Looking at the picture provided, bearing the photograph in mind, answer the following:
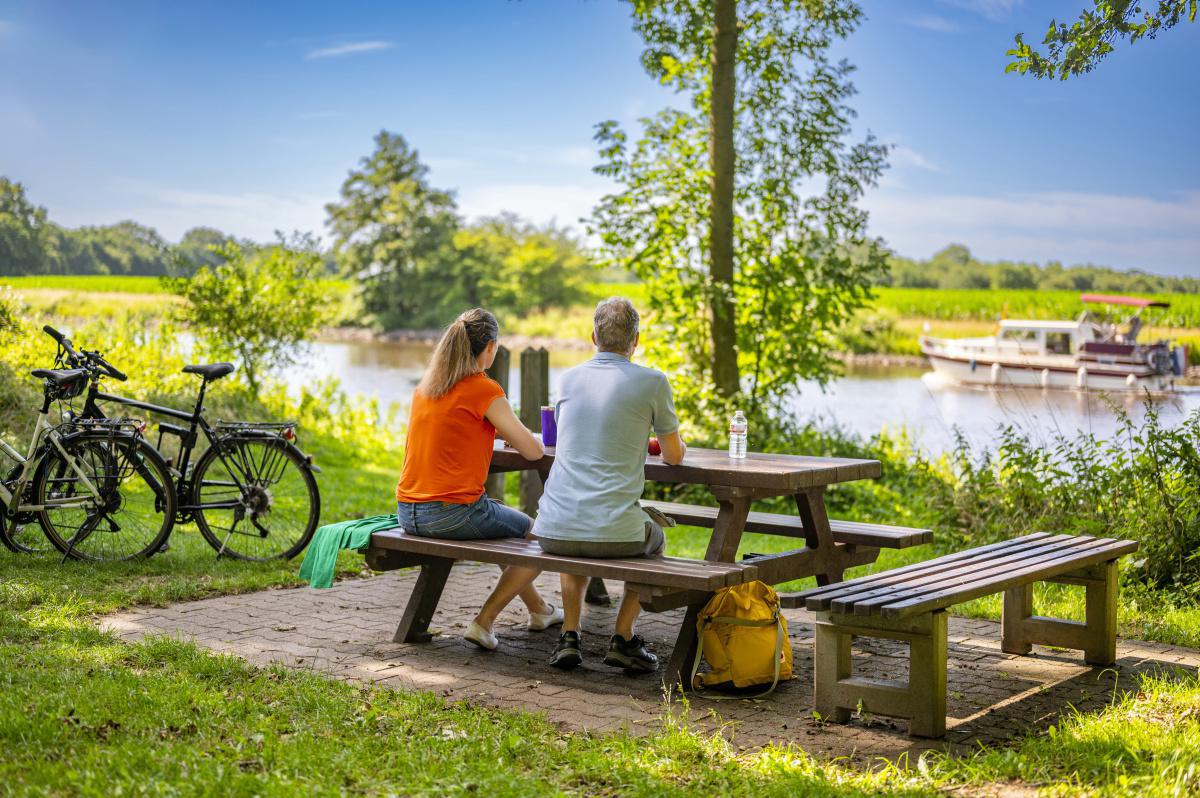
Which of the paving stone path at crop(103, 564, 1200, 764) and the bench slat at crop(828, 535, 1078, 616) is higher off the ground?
the bench slat at crop(828, 535, 1078, 616)

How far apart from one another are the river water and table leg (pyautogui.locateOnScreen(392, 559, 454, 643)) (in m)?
4.47

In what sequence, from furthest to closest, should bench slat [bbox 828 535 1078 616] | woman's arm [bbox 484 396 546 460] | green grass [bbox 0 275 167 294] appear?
green grass [bbox 0 275 167 294] → woman's arm [bbox 484 396 546 460] → bench slat [bbox 828 535 1078 616]

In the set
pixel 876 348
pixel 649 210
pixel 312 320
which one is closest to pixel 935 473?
pixel 649 210

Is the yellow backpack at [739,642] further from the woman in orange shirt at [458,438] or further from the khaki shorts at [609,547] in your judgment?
the woman in orange shirt at [458,438]

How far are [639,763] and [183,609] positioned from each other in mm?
3229

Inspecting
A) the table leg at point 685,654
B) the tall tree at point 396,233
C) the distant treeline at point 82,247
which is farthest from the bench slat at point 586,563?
the tall tree at point 396,233

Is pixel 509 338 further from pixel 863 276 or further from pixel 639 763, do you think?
pixel 639 763

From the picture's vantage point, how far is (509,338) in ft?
146

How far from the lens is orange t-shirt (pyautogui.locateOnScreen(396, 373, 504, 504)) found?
5551mm

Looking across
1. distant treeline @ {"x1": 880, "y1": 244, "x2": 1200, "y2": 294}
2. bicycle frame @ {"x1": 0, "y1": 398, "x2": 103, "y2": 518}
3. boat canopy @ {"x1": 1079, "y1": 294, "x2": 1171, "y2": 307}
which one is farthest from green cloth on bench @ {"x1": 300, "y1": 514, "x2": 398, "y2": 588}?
boat canopy @ {"x1": 1079, "y1": 294, "x2": 1171, "y2": 307}

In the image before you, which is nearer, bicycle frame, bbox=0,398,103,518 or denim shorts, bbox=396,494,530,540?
denim shorts, bbox=396,494,530,540

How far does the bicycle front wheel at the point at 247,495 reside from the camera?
24.0 feet

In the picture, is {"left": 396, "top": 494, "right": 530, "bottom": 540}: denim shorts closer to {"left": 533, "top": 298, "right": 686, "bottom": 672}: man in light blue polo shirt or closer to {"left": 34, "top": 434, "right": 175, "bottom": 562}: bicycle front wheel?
{"left": 533, "top": 298, "right": 686, "bottom": 672}: man in light blue polo shirt

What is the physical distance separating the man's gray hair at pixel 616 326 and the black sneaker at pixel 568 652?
4.24 feet
